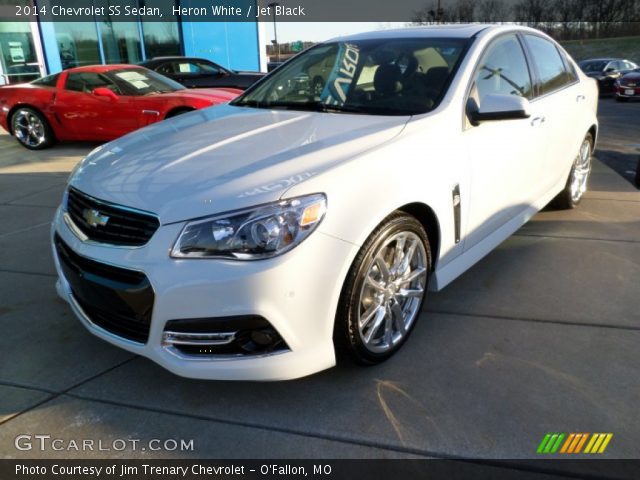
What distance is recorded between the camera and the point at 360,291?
7.77 feet

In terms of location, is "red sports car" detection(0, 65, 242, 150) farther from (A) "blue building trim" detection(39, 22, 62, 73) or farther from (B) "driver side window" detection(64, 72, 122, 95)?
(A) "blue building trim" detection(39, 22, 62, 73)

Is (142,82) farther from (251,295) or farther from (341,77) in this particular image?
(251,295)

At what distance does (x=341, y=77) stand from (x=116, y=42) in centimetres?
1484

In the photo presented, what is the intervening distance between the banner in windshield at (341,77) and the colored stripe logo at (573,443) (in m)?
2.14

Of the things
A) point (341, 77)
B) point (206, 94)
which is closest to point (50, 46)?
point (206, 94)

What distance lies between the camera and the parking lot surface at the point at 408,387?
7.25 ft

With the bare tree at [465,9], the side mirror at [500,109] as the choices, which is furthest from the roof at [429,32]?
the bare tree at [465,9]

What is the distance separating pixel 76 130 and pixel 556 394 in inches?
328

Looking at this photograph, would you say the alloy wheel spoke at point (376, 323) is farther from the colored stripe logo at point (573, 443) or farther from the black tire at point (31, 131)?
the black tire at point (31, 131)

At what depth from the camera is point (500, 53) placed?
3.51 meters

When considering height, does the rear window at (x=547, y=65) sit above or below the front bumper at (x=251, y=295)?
above

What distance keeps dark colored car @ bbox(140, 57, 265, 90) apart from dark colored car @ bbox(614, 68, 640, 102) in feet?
41.1

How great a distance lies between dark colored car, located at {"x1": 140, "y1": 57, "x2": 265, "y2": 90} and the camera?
1173 centimetres

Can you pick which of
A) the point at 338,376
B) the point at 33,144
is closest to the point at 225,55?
the point at 33,144
